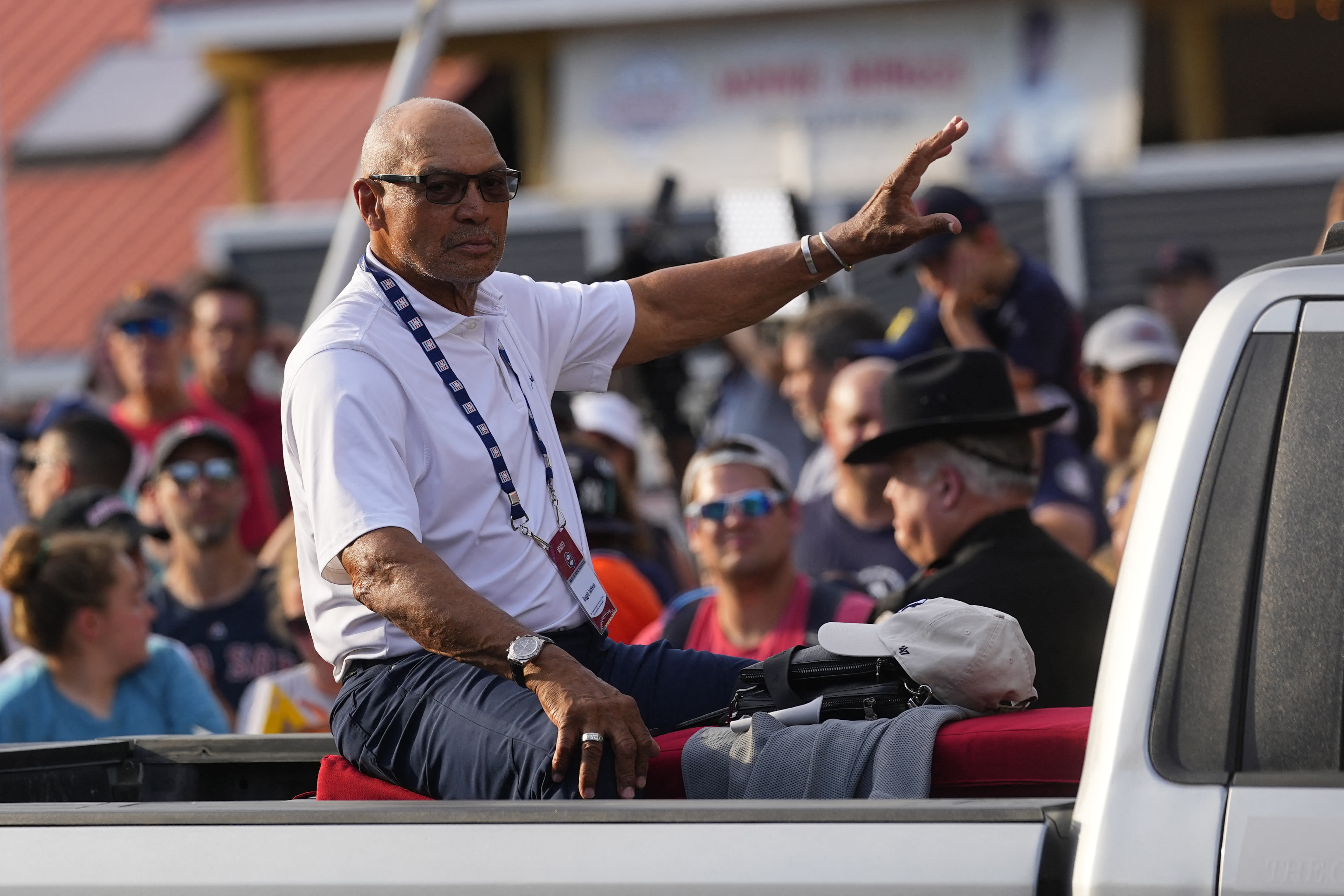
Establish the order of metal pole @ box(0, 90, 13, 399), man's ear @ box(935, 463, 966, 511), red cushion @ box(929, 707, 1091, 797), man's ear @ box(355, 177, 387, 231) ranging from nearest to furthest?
1. red cushion @ box(929, 707, 1091, 797)
2. man's ear @ box(355, 177, 387, 231)
3. man's ear @ box(935, 463, 966, 511)
4. metal pole @ box(0, 90, 13, 399)

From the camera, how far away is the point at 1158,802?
6.35 feet

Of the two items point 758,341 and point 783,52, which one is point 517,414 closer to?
point 758,341

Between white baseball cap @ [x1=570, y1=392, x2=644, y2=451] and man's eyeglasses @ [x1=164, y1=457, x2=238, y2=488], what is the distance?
140 cm

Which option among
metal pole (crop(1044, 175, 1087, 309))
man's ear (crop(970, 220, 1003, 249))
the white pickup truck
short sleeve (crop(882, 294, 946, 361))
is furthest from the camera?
metal pole (crop(1044, 175, 1087, 309))

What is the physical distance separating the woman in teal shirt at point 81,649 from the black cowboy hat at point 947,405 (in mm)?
2219

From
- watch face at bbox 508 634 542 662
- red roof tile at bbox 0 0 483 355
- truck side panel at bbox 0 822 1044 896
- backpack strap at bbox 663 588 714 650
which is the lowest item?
backpack strap at bbox 663 588 714 650

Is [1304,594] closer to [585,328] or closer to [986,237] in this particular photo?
[585,328]

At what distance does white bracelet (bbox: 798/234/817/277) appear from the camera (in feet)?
10.9

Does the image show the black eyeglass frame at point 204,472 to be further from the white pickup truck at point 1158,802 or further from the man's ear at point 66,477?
the white pickup truck at point 1158,802

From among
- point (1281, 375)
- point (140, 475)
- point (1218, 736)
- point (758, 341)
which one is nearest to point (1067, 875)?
point (1218, 736)

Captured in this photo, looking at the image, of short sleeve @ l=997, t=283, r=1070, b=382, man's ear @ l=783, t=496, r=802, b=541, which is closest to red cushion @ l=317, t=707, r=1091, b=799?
man's ear @ l=783, t=496, r=802, b=541

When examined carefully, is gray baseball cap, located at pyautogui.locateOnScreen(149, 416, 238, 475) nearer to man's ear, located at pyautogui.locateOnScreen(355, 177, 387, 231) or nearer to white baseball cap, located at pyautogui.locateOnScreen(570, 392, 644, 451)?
white baseball cap, located at pyautogui.locateOnScreen(570, 392, 644, 451)

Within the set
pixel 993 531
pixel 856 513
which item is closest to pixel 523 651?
pixel 993 531

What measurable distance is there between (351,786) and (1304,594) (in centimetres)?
158
